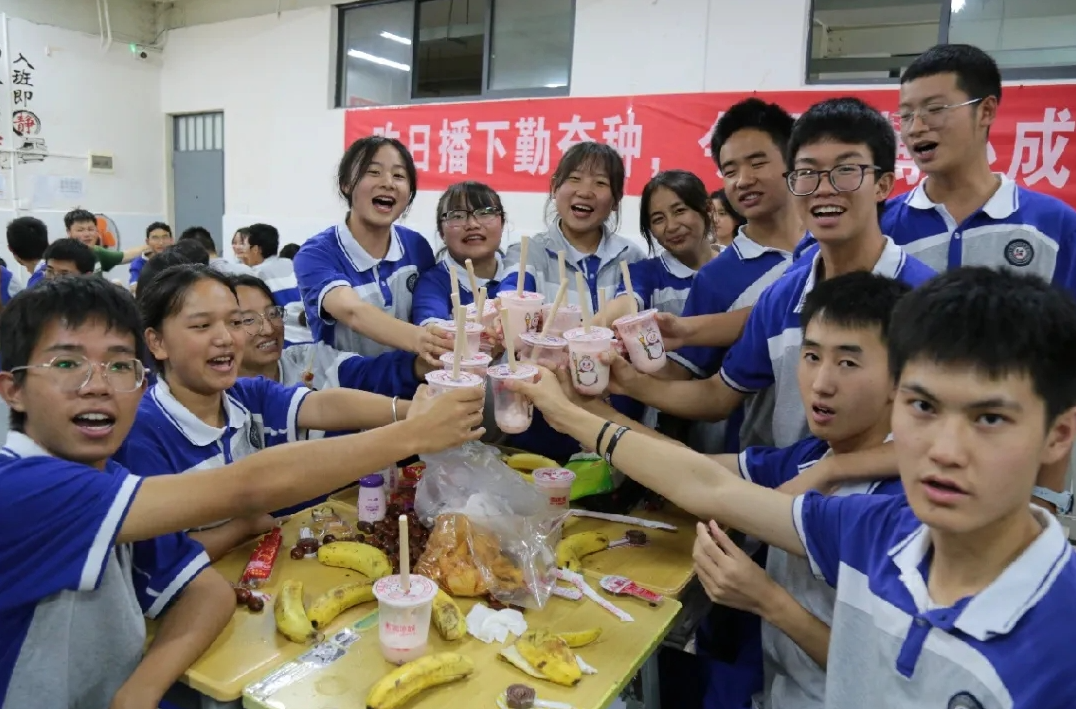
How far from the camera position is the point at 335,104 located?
7.83 m

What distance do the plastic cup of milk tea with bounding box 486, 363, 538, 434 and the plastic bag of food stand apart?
0.47 feet

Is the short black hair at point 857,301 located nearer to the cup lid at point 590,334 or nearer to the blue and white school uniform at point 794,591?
the blue and white school uniform at point 794,591

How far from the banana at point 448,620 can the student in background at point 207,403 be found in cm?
64

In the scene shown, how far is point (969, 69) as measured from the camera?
7.68 ft

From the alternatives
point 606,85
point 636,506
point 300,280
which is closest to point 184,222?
point 606,85

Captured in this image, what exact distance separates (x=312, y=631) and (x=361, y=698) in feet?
0.76

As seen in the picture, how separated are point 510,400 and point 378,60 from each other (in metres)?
6.89

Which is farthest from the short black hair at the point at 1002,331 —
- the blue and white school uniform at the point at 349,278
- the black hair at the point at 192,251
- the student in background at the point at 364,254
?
the black hair at the point at 192,251

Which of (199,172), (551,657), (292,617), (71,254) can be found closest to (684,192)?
(551,657)

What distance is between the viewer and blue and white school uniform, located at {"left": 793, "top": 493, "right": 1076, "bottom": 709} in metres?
→ 1.01

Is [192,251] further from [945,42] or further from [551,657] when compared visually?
[945,42]

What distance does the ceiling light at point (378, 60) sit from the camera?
7566 mm

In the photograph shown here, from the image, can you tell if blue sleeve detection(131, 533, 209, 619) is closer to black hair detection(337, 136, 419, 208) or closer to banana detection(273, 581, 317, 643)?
banana detection(273, 581, 317, 643)

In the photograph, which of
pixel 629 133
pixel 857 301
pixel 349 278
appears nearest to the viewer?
pixel 857 301
